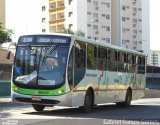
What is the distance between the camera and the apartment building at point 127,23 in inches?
4450

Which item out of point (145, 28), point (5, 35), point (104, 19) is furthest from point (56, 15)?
point (5, 35)

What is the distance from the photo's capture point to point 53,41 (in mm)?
19625

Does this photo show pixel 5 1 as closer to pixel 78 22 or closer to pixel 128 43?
pixel 78 22

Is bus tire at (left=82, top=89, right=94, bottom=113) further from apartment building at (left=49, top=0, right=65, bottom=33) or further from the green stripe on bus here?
apartment building at (left=49, top=0, right=65, bottom=33)

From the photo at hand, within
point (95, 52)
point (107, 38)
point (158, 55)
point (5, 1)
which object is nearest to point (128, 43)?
point (107, 38)

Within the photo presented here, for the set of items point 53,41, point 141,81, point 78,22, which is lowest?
point 141,81

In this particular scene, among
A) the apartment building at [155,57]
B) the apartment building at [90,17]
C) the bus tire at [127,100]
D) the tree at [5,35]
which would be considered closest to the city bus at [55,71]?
the bus tire at [127,100]

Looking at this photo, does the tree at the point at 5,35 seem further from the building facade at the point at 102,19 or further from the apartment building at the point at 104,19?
the apartment building at the point at 104,19

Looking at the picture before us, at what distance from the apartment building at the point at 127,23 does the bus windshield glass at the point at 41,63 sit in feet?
305

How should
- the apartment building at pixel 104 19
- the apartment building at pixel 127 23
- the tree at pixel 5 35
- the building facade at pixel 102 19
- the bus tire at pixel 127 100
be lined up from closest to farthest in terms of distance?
the bus tire at pixel 127 100 < the tree at pixel 5 35 < the building facade at pixel 102 19 < the apartment building at pixel 104 19 < the apartment building at pixel 127 23

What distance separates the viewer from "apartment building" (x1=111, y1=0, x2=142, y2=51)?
11304 cm

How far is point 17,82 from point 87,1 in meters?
85.9

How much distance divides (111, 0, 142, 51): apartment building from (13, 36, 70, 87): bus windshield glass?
93.1 m

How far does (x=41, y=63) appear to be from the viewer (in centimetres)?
1927
